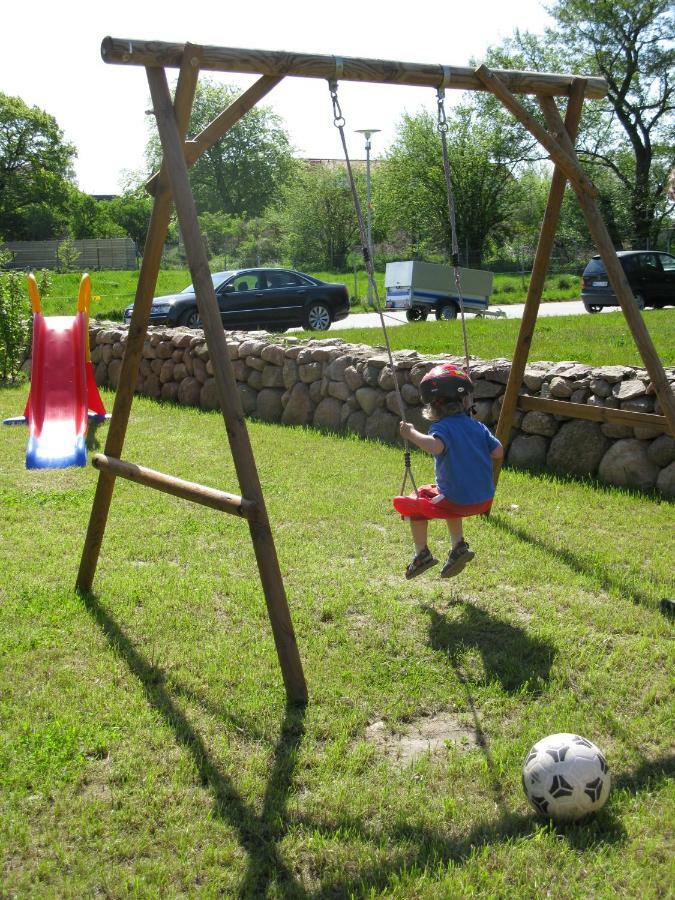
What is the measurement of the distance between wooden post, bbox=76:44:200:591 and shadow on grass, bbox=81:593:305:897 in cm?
83

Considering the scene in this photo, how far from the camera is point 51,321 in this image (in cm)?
975

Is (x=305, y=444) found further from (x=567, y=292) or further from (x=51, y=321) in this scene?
(x=567, y=292)

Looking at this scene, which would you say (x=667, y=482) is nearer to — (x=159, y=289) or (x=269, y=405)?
(x=269, y=405)

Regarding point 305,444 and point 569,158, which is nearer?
point 569,158

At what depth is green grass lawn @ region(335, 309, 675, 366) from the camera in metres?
9.52

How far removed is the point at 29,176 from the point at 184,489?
62.5 meters

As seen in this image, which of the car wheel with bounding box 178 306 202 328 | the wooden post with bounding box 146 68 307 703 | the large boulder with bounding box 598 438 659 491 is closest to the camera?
the wooden post with bounding box 146 68 307 703

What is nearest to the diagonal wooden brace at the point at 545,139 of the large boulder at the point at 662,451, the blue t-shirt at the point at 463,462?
the blue t-shirt at the point at 463,462

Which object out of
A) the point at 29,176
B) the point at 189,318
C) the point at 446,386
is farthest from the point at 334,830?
the point at 29,176

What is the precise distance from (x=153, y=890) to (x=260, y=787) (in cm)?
56

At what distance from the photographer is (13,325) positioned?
12.6 m

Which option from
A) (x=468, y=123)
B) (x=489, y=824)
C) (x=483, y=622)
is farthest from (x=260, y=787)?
(x=468, y=123)

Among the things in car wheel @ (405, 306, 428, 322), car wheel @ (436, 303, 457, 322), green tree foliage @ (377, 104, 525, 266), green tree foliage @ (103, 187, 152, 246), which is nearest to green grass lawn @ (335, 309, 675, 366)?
car wheel @ (405, 306, 428, 322)

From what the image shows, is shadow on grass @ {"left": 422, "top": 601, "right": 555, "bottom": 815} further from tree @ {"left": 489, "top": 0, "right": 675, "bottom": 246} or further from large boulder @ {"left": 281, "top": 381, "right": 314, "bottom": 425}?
tree @ {"left": 489, "top": 0, "right": 675, "bottom": 246}
